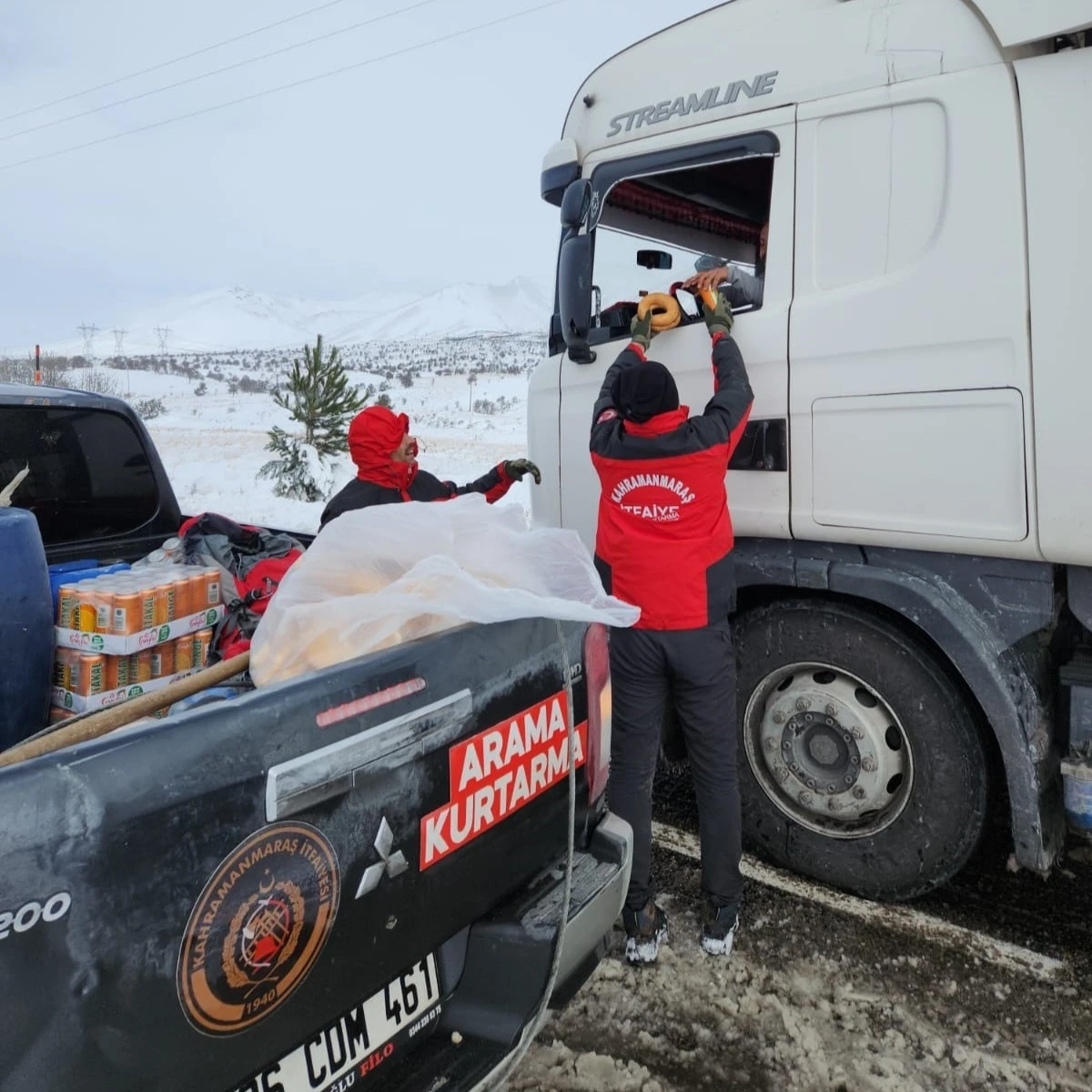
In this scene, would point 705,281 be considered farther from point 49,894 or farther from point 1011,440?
point 49,894

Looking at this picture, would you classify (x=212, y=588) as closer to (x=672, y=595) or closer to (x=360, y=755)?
(x=672, y=595)

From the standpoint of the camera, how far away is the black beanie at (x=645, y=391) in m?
2.74

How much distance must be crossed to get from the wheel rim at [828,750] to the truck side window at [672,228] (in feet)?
5.70

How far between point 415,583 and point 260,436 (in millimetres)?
25662

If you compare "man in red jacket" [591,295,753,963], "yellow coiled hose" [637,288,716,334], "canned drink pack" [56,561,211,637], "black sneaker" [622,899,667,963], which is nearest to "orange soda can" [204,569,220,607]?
"canned drink pack" [56,561,211,637]

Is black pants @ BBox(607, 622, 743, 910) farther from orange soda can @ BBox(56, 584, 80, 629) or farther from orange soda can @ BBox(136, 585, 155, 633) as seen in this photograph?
orange soda can @ BBox(56, 584, 80, 629)

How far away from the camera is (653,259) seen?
3738mm

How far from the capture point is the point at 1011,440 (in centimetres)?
259

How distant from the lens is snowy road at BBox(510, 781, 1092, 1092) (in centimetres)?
231

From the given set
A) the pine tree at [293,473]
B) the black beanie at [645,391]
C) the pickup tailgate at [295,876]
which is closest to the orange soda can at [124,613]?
the pickup tailgate at [295,876]

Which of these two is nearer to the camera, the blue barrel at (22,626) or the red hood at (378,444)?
the blue barrel at (22,626)

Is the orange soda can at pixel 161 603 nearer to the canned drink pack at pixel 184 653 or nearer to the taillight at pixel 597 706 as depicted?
the canned drink pack at pixel 184 653

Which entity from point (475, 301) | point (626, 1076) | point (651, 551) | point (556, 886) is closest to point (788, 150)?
point (651, 551)

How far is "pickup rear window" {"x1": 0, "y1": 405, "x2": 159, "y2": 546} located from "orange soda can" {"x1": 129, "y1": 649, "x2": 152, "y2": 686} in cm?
107
